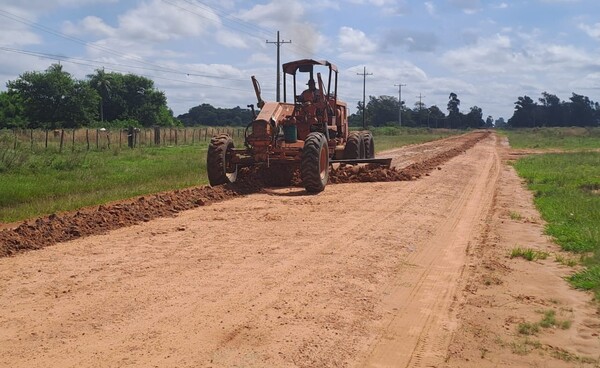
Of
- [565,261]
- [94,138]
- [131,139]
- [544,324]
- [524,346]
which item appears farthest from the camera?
[94,138]

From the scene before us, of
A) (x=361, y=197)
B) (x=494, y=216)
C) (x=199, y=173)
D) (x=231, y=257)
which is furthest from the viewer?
(x=199, y=173)

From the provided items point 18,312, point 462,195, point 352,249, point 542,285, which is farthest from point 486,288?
point 462,195

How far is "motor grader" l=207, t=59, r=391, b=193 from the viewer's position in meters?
15.4

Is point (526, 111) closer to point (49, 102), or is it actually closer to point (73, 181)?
point (49, 102)

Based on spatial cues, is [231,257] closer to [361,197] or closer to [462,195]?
[361,197]

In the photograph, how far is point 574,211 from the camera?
12.9 metres

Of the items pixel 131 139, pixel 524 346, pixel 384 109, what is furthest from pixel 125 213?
pixel 384 109

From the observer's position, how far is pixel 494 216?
1273cm

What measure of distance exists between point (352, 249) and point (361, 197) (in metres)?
5.74

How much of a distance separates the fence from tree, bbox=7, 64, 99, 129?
1655cm

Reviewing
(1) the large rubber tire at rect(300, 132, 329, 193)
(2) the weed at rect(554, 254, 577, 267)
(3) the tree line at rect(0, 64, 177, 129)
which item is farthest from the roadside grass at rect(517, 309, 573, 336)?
(3) the tree line at rect(0, 64, 177, 129)

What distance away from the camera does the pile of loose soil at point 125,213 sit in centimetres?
934

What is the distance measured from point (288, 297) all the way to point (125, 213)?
222 inches

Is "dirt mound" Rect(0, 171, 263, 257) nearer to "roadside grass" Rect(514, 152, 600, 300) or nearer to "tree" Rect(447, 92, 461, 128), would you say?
"roadside grass" Rect(514, 152, 600, 300)
